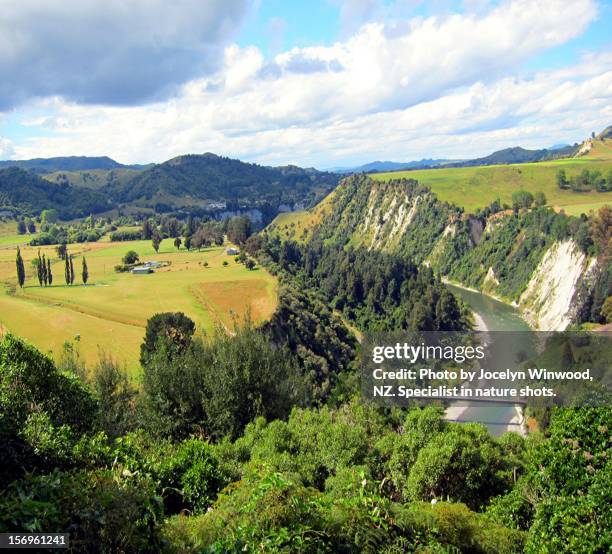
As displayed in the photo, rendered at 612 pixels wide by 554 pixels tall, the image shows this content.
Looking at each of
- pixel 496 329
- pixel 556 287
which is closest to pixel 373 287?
pixel 496 329

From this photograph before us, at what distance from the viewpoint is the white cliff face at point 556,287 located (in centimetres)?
9075

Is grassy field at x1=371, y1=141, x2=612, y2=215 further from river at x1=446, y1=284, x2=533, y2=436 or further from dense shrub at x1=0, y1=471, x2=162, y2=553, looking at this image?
dense shrub at x1=0, y1=471, x2=162, y2=553

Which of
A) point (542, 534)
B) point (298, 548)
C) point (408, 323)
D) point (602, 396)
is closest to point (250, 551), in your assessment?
point (298, 548)

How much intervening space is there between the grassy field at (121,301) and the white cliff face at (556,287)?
51.2m

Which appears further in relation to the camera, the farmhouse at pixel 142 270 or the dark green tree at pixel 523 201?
the dark green tree at pixel 523 201

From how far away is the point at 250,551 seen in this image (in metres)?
7.88

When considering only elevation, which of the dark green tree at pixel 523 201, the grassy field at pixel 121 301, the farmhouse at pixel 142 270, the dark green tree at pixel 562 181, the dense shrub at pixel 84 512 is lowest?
the grassy field at pixel 121 301

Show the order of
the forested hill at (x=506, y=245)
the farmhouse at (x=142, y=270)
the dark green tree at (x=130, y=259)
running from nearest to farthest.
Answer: the forested hill at (x=506, y=245) → the farmhouse at (x=142, y=270) → the dark green tree at (x=130, y=259)

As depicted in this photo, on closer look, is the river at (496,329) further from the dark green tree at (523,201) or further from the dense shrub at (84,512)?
the dense shrub at (84,512)

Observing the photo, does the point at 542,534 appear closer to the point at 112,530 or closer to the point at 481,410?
the point at 112,530

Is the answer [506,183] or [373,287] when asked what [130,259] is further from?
[506,183]

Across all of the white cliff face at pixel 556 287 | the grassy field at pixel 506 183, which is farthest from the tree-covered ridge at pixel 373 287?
the grassy field at pixel 506 183

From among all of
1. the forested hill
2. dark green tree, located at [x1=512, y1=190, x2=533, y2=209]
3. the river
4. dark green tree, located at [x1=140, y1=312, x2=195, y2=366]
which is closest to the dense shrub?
dark green tree, located at [x1=140, y1=312, x2=195, y2=366]

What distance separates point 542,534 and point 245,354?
22.7 meters
